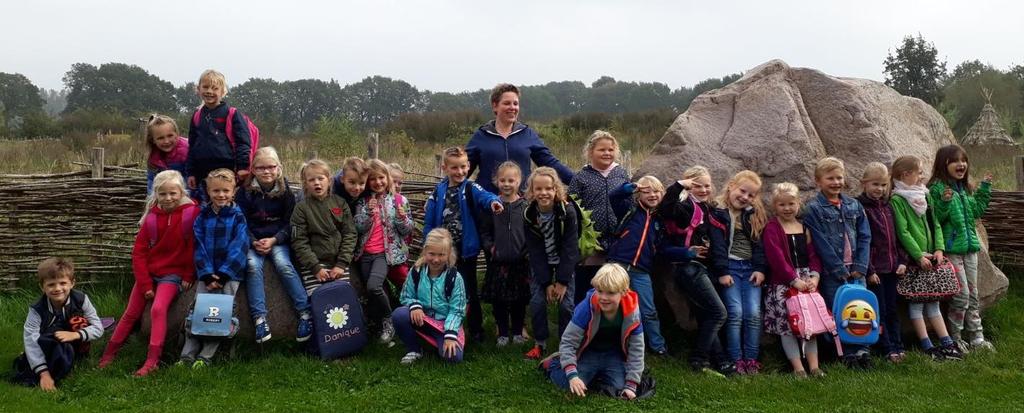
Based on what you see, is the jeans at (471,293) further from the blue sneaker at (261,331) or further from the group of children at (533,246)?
the blue sneaker at (261,331)

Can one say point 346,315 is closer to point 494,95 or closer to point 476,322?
point 476,322

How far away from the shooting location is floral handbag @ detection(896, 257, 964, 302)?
476 cm

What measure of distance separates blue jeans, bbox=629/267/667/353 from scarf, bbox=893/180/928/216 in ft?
6.34

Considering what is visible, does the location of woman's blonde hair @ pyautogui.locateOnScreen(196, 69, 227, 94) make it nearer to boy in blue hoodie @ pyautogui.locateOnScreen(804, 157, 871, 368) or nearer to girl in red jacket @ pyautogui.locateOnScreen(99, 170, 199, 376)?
girl in red jacket @ pyautogui.locateOnScreen(99, 170, 199, 376)

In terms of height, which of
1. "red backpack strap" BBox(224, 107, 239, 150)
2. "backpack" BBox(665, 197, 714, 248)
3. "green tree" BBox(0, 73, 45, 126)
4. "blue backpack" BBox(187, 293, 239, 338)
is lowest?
"blue backpack" BBox(187, 293, 239, 338)

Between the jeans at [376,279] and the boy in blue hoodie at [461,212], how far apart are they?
1.32ft

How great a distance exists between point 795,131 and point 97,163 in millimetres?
6095

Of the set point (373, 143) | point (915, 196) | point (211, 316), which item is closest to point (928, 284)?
point (915, 196)

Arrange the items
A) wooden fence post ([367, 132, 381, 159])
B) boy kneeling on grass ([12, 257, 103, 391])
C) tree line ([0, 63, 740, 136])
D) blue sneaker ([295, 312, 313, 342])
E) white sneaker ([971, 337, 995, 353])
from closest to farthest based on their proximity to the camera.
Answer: boy kneeling on grass ([12, 257, 103, 391]), blue sneaker ([295, 312, 313, 342]), white sneaker ([971, 337, 995, 353]), wooden fence post ([367, 132, 381, 159]), tree line ([0, 63, 740, 136])

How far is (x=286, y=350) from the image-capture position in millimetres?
4824

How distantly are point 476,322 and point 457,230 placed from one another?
0.70 meters

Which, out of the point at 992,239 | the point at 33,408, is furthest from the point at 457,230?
the point at 992,239

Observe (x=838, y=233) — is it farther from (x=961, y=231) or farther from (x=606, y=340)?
(x=606, y=340)

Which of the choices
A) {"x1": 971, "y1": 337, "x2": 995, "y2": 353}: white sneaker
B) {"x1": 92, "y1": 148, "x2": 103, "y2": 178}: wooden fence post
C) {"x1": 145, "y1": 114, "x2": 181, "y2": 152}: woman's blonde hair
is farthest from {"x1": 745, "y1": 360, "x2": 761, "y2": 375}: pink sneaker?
{"x1": 92, "y1": 148, "x2": 103, "y2": 178}: wooden fence post
